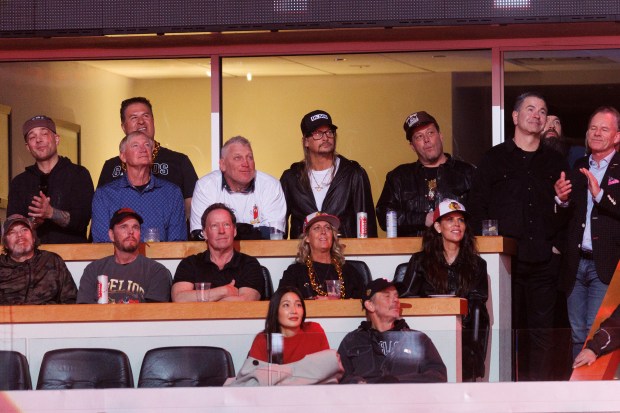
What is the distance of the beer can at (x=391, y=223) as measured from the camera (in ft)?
30.0

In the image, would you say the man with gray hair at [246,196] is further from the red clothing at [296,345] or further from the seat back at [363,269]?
the red clothing at [296,345]

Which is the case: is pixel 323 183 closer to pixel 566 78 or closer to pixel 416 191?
pixel 416 191

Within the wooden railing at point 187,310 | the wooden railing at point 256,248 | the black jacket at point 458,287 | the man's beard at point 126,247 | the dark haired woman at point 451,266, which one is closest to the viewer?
the wooden railing at point 187,310

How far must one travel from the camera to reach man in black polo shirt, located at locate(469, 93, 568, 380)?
29.3 ft

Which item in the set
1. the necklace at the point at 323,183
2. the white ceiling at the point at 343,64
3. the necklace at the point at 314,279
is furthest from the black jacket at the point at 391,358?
the white ceiling at the point at 343,64

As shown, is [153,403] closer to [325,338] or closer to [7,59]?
[325,338]

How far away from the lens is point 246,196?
9.23 metres

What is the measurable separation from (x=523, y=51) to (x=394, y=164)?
1.32 metres

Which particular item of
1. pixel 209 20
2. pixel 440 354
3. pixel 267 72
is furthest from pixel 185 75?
pixel 440 354

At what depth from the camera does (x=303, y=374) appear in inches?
283

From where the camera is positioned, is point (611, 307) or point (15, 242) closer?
point (611, 307)

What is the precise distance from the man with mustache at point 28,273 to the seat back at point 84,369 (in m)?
1.39

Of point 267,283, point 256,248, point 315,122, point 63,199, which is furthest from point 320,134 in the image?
point 63,199

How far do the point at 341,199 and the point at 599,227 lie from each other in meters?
1.74
